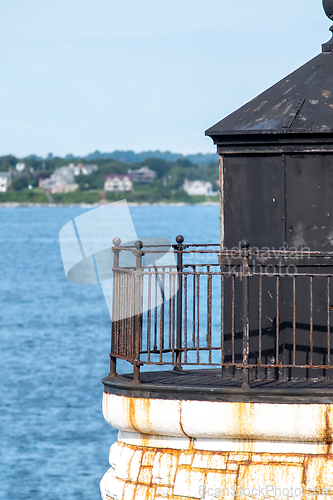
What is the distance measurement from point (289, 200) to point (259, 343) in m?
1.20

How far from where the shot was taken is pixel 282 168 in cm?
755

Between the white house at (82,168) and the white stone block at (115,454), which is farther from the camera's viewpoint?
the white house at (82,168)

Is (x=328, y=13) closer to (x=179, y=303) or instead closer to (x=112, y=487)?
(x=179, y=303)

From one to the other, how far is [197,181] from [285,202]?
7044 inches

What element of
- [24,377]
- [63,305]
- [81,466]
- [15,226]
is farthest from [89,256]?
[15,226]

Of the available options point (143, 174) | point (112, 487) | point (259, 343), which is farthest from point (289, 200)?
point (143, 174)

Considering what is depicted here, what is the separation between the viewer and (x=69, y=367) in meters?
38.9

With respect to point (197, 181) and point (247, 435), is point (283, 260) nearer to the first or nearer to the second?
point (247, 435)

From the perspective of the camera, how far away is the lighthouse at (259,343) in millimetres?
7141

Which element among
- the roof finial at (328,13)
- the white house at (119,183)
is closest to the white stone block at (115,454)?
the roof finial at (328,13)

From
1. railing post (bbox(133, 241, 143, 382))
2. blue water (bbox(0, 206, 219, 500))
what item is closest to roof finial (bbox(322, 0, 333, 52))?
railing post (bbox(133, 241, 143, 382))

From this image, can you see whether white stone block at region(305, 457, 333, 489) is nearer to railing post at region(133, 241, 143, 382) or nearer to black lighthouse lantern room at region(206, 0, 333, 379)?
black lighthouse lantern room at region(206, 0, 333, 379)

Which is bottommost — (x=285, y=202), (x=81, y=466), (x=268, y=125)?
(x=81, y=466)

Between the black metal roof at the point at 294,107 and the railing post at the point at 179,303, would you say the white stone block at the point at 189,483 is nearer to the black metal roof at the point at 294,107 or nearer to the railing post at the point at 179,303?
the railing post at the point at 179,303
